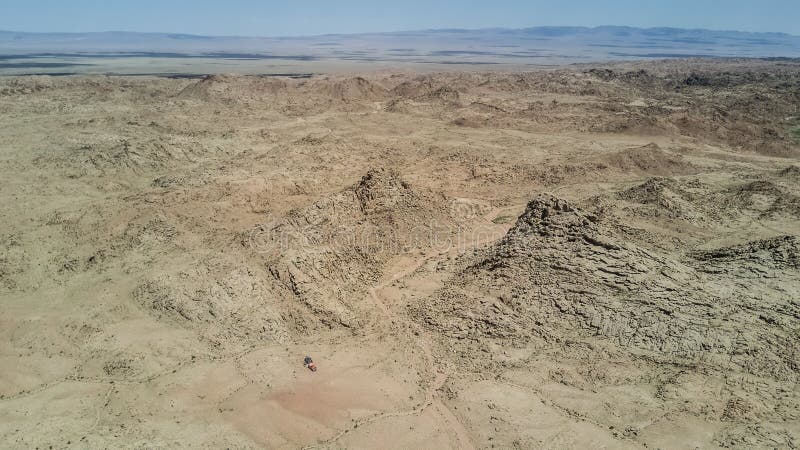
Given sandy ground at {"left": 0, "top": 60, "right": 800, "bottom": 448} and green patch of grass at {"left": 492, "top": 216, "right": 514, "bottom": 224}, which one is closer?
sandy ground at {"left": 0, "top": 60, "right": 800, "bottom": 448}

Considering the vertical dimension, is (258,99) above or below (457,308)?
above

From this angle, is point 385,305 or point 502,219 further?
point 502,219

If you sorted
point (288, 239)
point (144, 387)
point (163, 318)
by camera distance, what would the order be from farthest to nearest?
point (288, 239) < point (163, 318) < point (144, 387)

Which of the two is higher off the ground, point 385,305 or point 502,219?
point 502,219

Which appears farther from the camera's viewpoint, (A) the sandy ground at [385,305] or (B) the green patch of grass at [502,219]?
(B) the green patch of grass at [502,219]

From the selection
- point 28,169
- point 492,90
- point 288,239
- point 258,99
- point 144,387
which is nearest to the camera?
point 144,387

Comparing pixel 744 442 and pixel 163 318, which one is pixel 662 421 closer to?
pixel 744 442

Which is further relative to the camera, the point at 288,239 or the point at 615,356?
the point at 288,239

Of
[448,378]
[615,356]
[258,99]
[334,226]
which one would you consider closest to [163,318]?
[334,226]
